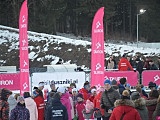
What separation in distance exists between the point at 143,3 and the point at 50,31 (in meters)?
17.4

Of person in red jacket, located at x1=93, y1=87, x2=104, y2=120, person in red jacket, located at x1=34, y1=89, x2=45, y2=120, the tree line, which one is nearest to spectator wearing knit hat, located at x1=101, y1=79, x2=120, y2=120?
person in red jacket, located at x1=93, y1=87, x2=104, y2=120

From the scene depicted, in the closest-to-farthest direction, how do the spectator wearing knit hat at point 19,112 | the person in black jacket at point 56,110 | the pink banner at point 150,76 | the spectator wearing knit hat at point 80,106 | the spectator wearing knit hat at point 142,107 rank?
1. the spectator wearing knit hat at point 142,107
2. the person in black jacket at point 56,110
3. the spectator wearing knit hat at point 19,112
4. the spectator wearing knit hat at point 80,106
5. the pink banner at point 150,76

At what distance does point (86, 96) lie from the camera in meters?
15.1

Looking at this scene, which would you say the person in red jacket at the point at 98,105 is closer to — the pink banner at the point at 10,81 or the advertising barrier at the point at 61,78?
the advertising barrier at the point at 61,78

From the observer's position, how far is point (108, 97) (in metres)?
11.6

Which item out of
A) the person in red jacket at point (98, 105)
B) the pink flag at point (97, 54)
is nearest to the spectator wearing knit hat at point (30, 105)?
the person in red jacket at point (98, 105)

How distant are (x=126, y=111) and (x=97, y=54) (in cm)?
933

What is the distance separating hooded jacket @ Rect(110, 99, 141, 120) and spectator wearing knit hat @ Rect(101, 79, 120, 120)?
2.62 metres

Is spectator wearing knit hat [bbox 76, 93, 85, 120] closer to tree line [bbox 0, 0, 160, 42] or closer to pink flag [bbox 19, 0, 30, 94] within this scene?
pink flag [bbox 19, 0, 30, 94]

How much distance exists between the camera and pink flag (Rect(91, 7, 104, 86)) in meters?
17.7

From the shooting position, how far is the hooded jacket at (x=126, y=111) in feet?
28.7

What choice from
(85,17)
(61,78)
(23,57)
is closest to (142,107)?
(23,57)

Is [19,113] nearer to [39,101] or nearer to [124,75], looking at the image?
[39,101]

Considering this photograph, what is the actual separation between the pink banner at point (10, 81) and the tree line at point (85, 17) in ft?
128
